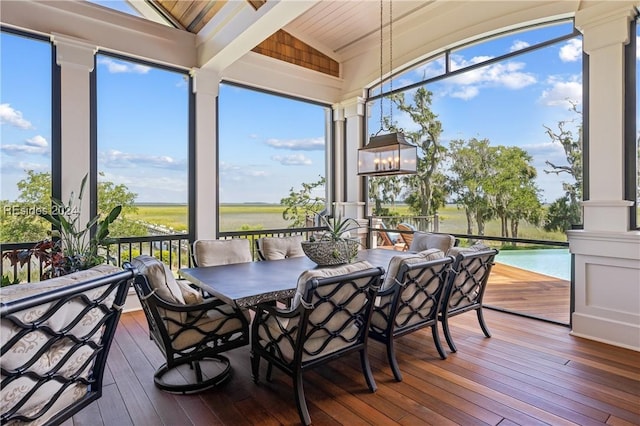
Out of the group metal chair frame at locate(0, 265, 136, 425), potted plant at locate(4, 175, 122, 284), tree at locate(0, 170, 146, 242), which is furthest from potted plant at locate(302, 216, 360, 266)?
tree at locate(0, 170, 146, 242)

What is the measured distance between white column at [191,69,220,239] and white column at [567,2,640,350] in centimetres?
424

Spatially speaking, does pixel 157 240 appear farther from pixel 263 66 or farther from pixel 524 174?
pixel 524 174

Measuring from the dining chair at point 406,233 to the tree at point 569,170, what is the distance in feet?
6.10

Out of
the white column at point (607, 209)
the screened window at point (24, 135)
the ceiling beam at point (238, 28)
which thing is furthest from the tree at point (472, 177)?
the screened window at point (24, 135)

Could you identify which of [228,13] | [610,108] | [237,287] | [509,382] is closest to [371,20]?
[228,13]

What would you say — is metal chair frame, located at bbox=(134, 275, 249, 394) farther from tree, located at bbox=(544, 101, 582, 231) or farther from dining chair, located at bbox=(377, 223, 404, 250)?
dining chair, located at bbox=(377, 223, 404, 250)

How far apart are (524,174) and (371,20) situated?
3108mm

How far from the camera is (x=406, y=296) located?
262 centimetres

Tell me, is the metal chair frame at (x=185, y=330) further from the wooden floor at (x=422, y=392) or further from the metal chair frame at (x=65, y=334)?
the metal chair frame at (x=65, y=334)

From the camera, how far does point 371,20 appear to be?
208 inches

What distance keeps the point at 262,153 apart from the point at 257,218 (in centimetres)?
102

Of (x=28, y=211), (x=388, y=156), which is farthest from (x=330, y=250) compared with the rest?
(x=28, y=211)

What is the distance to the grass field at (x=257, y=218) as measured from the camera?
4.14 metres

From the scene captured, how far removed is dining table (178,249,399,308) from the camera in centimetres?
226
